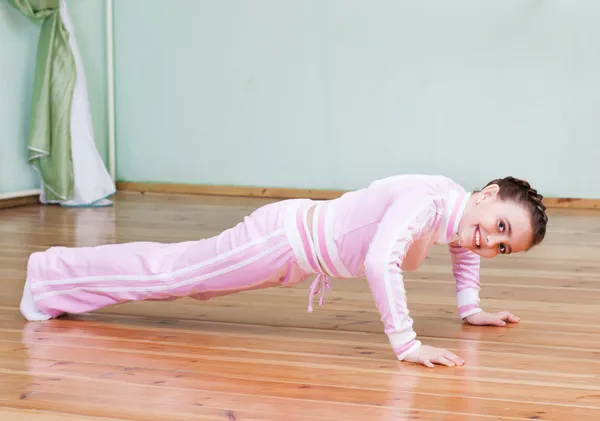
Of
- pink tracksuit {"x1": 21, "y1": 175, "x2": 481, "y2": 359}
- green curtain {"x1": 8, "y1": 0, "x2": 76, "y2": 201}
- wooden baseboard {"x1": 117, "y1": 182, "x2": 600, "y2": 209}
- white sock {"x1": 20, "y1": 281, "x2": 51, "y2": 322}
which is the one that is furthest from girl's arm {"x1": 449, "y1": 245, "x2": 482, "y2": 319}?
green curtain {"x1": 8, "y1": 0, "x2": 76, "y2": 201}

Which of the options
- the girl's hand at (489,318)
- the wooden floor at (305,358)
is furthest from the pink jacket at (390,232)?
the girl's hand at (489,318)

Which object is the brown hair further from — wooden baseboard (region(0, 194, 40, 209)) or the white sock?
wooden baseboard (region(0, 194, 40, 209))

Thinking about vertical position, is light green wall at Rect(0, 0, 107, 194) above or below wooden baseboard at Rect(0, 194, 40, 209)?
above

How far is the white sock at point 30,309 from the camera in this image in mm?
1827

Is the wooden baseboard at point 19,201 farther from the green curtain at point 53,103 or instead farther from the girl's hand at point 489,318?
the girl's hand at point 489,318

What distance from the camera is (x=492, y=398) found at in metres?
1.35

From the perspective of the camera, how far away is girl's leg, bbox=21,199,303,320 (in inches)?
66.5

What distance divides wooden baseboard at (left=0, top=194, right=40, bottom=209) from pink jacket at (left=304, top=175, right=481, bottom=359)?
2.48 m

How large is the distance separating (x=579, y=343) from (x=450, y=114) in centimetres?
246

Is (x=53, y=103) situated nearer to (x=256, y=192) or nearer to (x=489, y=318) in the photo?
(x=256, y=192)

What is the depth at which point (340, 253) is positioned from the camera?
165cm

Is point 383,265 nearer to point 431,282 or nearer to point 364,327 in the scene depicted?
point 364,327

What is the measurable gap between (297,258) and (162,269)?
27 centimetres

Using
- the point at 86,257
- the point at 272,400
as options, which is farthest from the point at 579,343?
the point at 86,257
